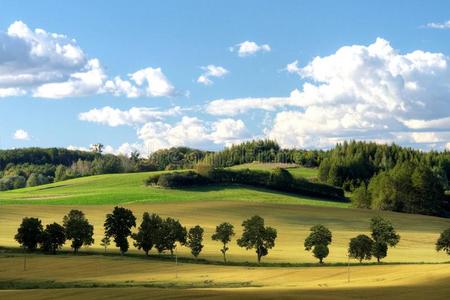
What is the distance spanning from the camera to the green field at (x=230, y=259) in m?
47.0

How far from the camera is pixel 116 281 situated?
196 feet

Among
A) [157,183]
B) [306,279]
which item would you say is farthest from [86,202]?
[306,279]

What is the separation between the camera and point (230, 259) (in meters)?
82.1

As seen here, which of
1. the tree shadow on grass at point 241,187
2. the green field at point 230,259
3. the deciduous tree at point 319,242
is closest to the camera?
the green field at point 230,259

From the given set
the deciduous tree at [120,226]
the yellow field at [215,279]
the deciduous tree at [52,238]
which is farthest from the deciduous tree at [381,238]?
the deciduous tree at [52,238]

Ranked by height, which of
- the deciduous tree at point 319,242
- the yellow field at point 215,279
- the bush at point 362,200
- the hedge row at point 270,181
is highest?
the hedge row at point 270,181

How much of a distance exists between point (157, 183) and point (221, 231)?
96428mm

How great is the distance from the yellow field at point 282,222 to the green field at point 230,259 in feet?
0.57

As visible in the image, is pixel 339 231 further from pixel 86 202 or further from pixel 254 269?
pixel 86 202

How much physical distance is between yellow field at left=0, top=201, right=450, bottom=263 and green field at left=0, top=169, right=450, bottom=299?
17 cm

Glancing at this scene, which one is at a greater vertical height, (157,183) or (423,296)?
(157,183)

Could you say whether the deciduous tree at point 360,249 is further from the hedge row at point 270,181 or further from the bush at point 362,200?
the hedge row at point 270,181

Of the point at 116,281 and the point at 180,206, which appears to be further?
the point at 180,206

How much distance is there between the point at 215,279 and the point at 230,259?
21.8 metres
